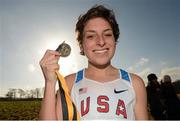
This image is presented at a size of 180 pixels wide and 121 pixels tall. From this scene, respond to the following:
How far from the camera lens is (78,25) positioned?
6.22 ft

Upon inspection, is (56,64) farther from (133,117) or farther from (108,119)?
(133,117)

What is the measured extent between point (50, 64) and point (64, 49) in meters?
0.12

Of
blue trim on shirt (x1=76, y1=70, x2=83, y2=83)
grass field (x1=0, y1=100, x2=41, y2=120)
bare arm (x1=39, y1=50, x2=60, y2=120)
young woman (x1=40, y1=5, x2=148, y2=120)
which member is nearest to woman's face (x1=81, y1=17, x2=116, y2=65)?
young woman (x1=40, y1=5, x2=148, y2=120)

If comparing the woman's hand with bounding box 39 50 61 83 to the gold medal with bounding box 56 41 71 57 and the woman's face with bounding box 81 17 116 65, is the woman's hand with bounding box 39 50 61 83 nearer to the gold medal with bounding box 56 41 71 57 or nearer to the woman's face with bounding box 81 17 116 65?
the gold medal with bounding box 56 41 71 57

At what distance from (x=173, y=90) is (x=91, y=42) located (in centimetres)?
343

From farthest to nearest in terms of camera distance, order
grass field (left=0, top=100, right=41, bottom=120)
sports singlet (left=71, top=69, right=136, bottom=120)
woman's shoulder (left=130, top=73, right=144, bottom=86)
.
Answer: grass field (left=0, top=100, right=41, bottom=120) → woman's shoulder (left=130, top=73, right=144, bottom=86) → sports singlet (left=71, top=69, right=136, bottom=120)

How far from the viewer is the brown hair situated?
1.81m

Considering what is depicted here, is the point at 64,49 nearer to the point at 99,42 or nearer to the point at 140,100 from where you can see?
the point at 99,42

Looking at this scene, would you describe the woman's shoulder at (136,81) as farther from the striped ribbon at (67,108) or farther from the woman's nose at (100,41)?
the striped ribbon at (67,108)

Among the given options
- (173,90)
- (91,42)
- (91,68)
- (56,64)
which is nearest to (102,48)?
(91,42)

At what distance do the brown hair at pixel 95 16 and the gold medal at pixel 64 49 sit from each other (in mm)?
373

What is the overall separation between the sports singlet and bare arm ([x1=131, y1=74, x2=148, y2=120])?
0.03 meters

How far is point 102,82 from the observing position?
177 cm

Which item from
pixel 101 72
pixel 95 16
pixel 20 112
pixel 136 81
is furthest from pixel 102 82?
pixel 20 112
